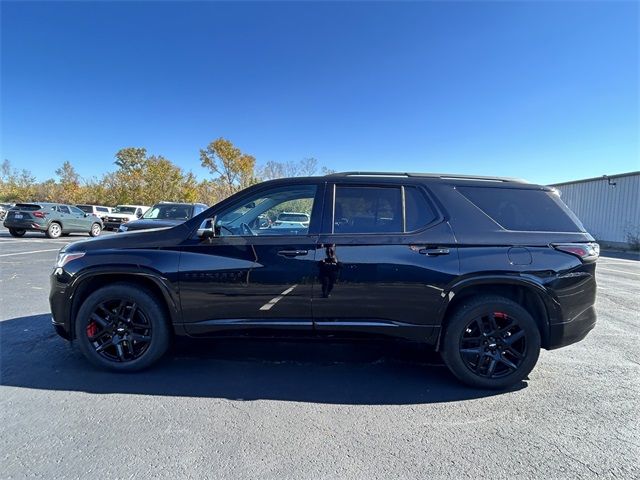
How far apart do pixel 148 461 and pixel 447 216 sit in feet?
9.69

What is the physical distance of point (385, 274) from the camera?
308 cm

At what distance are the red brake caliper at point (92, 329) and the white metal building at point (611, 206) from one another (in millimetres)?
24167

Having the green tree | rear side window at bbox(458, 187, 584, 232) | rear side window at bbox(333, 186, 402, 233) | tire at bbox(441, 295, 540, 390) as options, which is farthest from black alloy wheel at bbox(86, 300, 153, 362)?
the green tree

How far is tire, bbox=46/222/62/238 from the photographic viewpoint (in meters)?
16.4

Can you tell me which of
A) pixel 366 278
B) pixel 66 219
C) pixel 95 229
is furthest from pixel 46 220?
pixel 366 278

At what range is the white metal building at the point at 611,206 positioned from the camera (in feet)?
60.7

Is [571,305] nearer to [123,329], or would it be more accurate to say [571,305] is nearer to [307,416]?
[307,416]

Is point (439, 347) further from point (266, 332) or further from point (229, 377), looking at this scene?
point (229, 377)

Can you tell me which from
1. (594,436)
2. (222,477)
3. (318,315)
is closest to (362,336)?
(318,315)

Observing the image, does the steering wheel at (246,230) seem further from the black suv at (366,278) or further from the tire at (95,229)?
the tire at (95,229)

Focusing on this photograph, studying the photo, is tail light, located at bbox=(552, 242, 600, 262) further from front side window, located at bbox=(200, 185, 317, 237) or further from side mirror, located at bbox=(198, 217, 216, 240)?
side mirror, located at bbox=(198, 217, 216, 240)

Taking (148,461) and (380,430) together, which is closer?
(148,461)

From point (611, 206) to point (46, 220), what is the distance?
2966 centimetres

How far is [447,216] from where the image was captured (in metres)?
3.20
